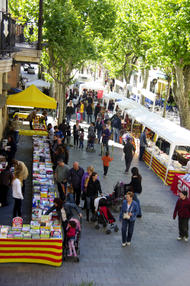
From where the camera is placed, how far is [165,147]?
1812cm

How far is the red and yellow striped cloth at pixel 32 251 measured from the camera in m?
8.26

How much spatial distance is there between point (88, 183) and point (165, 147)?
328 inches

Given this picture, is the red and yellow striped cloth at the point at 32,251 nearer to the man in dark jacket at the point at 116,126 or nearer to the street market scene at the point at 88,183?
the street market scene at the point at 88,183

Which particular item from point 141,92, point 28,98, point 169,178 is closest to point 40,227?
point 169,178

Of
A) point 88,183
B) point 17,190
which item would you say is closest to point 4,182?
point 17,190

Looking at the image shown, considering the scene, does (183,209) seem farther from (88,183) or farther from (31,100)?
(31,100)

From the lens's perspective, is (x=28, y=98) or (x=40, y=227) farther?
(x=28, y=98)

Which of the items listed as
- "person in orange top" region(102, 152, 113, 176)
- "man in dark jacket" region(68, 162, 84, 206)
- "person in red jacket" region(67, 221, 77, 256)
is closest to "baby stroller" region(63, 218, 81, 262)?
"person in red jacket" region(67, 221, 77, 256)

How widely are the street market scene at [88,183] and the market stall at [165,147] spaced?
5cm

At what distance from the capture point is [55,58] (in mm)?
24250

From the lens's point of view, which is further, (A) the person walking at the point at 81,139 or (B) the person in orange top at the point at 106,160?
(A) the person walking at the point at 81,139

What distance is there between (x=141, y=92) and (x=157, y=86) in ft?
73.1

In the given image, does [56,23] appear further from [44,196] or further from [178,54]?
[44,196]

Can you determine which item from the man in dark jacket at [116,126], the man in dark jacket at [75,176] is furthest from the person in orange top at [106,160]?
the man in dark jacket at [116,126]
